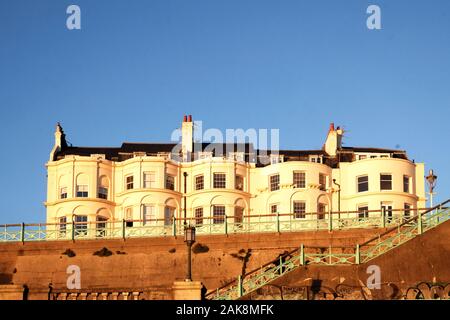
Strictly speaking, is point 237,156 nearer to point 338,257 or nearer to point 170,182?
point 170,182

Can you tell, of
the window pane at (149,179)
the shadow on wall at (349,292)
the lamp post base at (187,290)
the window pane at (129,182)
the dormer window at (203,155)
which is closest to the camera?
the lamp post base at (187,290)

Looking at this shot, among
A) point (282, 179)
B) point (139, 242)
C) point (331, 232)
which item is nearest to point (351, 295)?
point (331, 232)

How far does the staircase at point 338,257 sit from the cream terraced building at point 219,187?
91.6 ft

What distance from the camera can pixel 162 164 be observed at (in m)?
86.3

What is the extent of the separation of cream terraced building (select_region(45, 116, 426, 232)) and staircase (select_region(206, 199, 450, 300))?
91.6ft

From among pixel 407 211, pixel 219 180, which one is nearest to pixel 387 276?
pixel 407 211

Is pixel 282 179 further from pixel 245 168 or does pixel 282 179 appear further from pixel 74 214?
pixel 74 214

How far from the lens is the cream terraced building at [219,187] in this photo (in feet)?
276

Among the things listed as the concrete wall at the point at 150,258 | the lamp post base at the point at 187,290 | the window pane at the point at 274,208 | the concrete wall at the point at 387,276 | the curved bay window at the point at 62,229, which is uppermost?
the window pane at the point at 274,208

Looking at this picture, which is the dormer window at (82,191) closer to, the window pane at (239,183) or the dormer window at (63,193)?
the dormer window at (63,193)

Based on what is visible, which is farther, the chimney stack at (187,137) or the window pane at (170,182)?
the chimney stack at (187,137)

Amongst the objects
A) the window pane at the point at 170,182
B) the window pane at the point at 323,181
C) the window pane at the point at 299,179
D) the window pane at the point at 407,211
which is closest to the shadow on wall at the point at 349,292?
the window pane at the point at 407,211

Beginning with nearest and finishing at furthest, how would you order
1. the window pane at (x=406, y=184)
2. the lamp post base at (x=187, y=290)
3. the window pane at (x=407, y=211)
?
the lamp post base at (x=187, y=290)
the window pane at (x=407, y=211)
the window pane at (x=406, y=184)

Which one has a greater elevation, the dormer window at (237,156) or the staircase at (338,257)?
the dormer window at (237,156)
